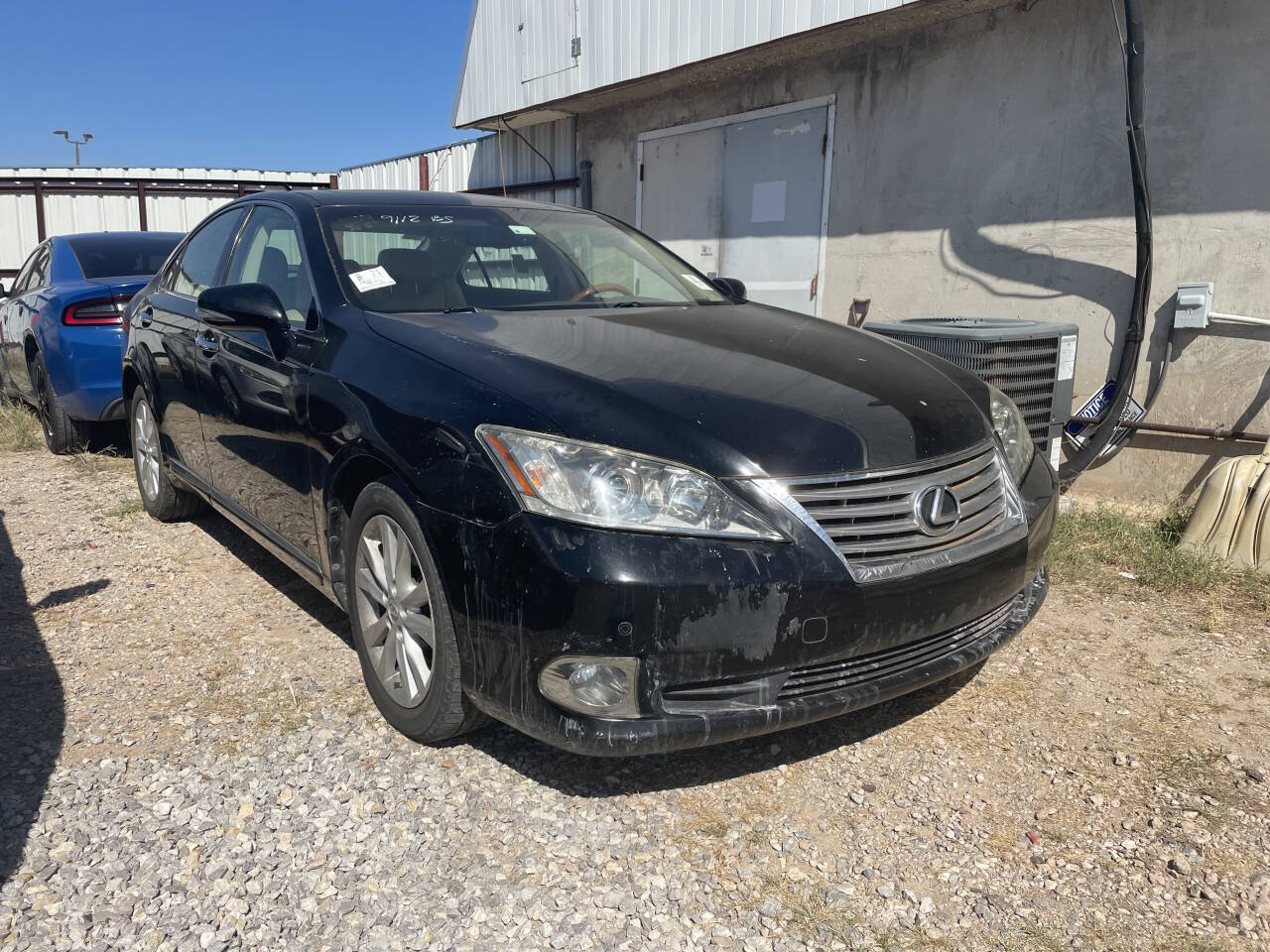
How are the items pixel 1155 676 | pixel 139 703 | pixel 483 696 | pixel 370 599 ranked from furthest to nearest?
pixel 1155 676
pixel 139 703
pixel 370 599
pixel 483 696

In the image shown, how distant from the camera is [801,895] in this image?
222cm

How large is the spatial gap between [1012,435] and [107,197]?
54.8ft

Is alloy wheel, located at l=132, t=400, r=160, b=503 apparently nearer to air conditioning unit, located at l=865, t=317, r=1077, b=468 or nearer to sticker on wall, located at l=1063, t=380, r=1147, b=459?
air conditioning unit, located at l=865, t=317, r=1077, b=468

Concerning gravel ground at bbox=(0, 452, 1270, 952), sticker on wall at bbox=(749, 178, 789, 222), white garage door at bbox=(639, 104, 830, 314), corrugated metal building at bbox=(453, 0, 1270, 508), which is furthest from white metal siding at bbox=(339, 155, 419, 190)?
gravel ground at bbox=(0, 452, 1270, 952)

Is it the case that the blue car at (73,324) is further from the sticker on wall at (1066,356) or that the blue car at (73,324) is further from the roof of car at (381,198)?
the sticker on wall at (1066,356)

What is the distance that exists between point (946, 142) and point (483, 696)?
5.21 meters

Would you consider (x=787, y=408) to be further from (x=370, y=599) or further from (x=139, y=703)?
(x=139, y=703)

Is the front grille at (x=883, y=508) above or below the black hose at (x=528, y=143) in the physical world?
below

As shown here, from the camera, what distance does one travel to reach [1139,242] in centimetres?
520

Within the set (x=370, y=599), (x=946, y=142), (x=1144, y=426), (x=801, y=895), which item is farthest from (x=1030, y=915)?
(x=946, y=142)

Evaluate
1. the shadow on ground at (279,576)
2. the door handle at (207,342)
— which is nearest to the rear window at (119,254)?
the shadow on ground at (279,576)

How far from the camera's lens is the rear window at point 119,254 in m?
6.60

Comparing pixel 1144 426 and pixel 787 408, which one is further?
pixel 1144 426

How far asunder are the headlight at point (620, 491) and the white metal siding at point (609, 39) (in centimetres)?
462
